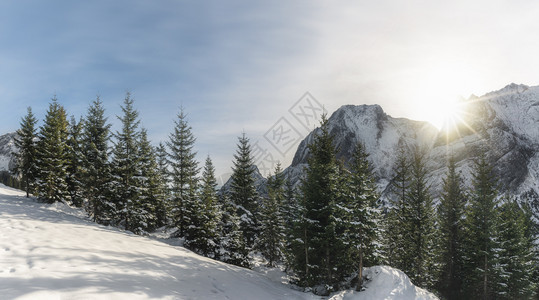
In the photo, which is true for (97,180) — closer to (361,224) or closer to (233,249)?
(233,249)

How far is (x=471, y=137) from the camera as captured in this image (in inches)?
5002

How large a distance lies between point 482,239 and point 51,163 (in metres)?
44.4

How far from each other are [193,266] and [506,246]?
32.4 metres

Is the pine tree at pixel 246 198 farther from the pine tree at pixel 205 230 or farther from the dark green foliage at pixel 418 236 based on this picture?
the dark green foliage at pixel 418 236

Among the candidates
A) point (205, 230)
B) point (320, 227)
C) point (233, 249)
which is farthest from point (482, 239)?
point (205, 230)

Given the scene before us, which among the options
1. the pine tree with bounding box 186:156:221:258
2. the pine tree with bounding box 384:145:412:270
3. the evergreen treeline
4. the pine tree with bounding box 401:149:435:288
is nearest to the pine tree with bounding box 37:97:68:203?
the evergreen treeline

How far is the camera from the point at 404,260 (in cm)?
2744

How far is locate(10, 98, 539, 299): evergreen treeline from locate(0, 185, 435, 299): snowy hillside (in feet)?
11.3

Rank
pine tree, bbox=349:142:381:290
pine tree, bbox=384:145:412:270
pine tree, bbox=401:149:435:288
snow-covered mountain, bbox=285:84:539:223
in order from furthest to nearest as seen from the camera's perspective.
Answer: snow-covered mountain, bbox=285:84:539:223 < pine tree, bbox=384:145:412:270 < pine tree, bbox=401:149:435:288 < pine tree, bbox=349:142:381:290

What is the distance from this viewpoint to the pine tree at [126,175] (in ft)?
82.6

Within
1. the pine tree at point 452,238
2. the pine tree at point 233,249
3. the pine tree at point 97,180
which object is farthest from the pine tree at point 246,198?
the pine tree at point 452,238

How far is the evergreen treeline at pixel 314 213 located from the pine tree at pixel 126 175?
10 cm

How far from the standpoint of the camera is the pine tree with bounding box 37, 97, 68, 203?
2644 centimetres

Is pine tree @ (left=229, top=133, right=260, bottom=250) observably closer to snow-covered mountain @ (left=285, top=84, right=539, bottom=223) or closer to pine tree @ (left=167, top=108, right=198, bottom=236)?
pine tree @ (left=167, top=108, right=198, bottom=236)
